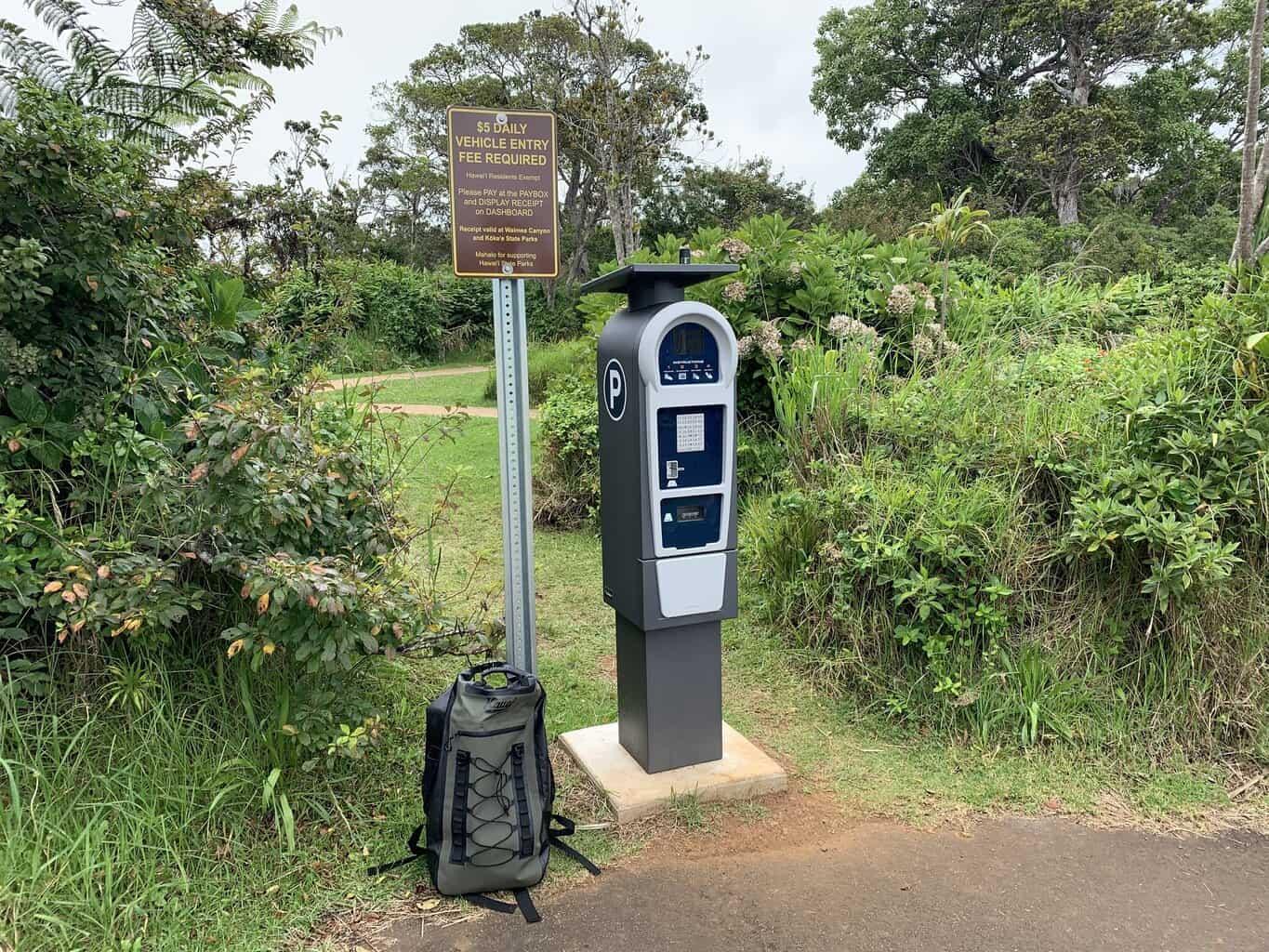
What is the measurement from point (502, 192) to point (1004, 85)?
1007 inches

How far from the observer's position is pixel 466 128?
2852mm

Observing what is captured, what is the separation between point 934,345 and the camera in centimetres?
548

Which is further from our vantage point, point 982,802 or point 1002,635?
point 1002,635

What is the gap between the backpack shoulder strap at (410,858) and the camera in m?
2.70

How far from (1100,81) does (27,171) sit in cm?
2567

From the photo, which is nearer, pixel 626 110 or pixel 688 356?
pixel 688 356

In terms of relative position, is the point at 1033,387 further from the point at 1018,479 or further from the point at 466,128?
the point at 466,128

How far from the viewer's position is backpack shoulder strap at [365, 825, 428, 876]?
2695 millimetres

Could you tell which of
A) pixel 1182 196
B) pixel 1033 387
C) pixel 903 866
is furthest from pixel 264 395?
pixel 1182 196

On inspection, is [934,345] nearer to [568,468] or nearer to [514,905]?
[568,468]

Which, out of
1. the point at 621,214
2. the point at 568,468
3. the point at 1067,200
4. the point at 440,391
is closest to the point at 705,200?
the point at 621,214

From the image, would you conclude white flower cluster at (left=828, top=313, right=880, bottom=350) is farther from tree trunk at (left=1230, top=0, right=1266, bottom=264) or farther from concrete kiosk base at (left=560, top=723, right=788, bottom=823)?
concrete kiosk base at (left=560, top=723, right=788, bottom=823)

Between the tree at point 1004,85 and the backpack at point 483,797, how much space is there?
72.7ft

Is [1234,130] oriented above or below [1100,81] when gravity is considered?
below
